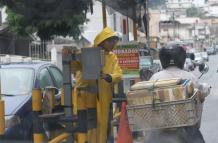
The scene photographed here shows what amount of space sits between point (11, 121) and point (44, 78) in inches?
66.0

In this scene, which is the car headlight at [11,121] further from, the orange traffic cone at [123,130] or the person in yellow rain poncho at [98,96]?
the orange traffic cone at [123,130]

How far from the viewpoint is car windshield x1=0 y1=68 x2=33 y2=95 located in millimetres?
9570

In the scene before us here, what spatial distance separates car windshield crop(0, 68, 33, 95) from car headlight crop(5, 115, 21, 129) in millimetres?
758

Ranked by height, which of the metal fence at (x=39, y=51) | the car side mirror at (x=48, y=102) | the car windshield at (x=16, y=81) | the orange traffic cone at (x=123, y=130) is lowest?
the orange traffic cone at (x=123, y=130)

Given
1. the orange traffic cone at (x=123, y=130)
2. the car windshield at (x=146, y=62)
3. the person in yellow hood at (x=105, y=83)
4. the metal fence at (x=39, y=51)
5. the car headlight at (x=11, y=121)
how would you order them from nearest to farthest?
the orange traffic cone at (x=123, y=130)
the person in yellow hood at (x=105, y=83)
the car headlight at (x=11, y=121)
the car windshield at (x=146, y=62)
the metal fence at (x=39, y=51)

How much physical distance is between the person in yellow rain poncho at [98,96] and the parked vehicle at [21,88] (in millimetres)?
895

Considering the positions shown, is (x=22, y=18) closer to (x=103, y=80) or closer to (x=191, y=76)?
(x=103, y=80)

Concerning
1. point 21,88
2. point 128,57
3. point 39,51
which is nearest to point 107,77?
point 21,88

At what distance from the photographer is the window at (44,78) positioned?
997 centimetres

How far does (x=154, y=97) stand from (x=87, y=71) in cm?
124

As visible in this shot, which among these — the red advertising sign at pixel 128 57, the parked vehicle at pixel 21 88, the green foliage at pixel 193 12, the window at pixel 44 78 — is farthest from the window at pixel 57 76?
the green foliage at pixel 193 12

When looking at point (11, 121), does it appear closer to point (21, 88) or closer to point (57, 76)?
point (21, 88)

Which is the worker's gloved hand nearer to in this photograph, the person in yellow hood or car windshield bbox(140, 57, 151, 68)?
the person in yellow hood

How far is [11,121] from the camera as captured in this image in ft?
28.4
